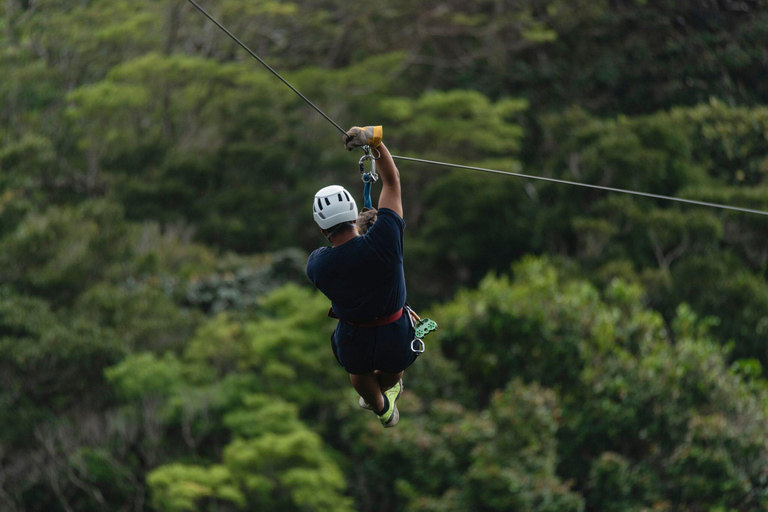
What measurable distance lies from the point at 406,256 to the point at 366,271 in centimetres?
1389

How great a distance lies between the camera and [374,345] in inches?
135

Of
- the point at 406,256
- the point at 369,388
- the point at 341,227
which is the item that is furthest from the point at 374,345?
the point at 406,256

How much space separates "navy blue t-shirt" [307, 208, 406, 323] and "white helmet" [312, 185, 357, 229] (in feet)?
0.29

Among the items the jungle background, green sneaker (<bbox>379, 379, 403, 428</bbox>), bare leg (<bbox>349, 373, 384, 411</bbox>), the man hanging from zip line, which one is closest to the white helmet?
the man hanging from zip line

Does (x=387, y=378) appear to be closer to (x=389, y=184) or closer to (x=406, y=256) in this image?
(x=389, y=184)

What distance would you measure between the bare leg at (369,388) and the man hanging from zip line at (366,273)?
0.11 ft

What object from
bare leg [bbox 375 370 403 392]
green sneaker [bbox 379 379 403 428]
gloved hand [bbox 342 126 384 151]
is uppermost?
gloved hand [bbox 342 126 384 151]

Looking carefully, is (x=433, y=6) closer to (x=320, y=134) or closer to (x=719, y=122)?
(x=320, y=134)

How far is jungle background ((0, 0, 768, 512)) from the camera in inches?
412

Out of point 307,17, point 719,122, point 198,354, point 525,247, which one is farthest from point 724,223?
point 307,17

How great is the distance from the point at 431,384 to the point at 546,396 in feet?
5.33

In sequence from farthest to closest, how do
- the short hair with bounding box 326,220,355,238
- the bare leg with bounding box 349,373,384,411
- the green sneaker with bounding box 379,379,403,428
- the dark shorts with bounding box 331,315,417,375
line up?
1. the green sneaker with bounding box 379,379,403,428
2. the bare leg with bounding box 349,373,384,411
3. the dark shorts with bounding box 331,315,417,375
4. the short hair with bounding box 326,220,355,238

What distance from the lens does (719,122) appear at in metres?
15.8

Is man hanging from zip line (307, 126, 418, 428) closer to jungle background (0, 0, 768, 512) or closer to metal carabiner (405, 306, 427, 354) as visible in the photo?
metal carabiner (405, 306, 427, 354)
